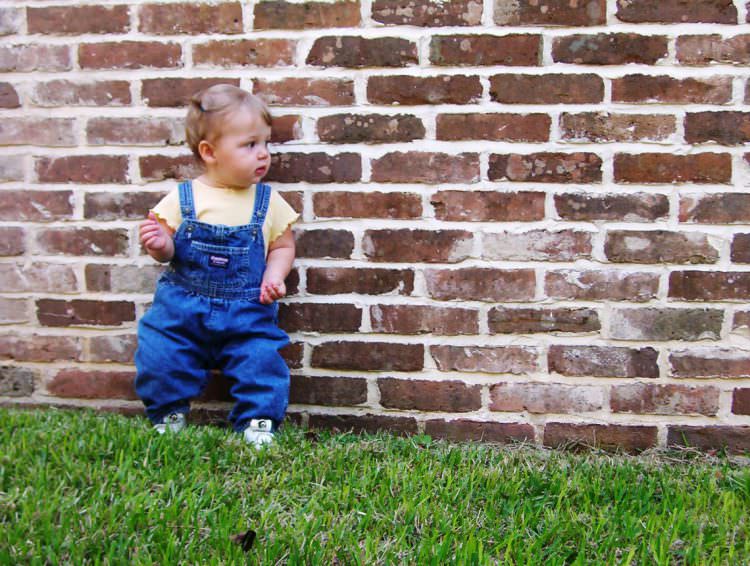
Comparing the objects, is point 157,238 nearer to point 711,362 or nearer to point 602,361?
point 602,361

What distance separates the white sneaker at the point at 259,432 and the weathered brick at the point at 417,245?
60 centimetres

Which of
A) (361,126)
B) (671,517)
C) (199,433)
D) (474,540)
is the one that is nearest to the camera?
(474,540)

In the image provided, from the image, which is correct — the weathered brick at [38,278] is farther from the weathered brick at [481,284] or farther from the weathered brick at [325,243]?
the weathered brick at [481,284]

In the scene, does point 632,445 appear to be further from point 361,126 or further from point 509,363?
point 361,126

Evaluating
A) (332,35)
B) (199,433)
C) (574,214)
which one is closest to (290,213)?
(332,35)

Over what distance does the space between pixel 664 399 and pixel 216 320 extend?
1388 mm

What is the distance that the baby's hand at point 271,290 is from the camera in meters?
2.12

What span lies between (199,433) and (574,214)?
128 cm

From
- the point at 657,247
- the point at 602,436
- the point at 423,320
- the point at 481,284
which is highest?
the point at 657,247

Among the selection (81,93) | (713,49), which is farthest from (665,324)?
(81,93)

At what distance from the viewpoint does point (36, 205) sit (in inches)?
91.4

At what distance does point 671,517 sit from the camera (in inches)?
65.8

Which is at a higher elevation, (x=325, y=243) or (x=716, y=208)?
(x=716, y=208)

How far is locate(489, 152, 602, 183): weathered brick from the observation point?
2.13 metres
